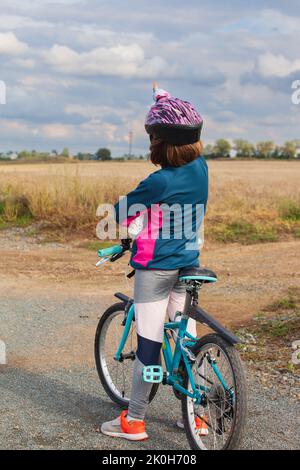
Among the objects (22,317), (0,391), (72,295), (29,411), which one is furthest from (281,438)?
(72,295)

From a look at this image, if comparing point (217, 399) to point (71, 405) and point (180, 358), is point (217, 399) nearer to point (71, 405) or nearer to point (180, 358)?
point (180, 358)

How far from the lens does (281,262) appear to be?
1200 centimetres

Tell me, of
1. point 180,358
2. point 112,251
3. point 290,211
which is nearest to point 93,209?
point 290,211

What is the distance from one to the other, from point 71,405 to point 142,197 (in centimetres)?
185

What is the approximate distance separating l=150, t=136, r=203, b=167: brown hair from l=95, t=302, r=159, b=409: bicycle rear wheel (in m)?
1.30

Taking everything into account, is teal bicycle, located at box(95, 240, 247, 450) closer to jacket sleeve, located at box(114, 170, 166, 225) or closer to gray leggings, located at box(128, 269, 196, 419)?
gray leggings, located at box(128, 269, 196, 419)

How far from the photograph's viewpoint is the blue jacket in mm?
4219

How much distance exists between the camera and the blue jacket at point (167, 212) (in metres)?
4.22

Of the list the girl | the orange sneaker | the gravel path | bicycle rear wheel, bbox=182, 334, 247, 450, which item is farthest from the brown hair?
the gravel path

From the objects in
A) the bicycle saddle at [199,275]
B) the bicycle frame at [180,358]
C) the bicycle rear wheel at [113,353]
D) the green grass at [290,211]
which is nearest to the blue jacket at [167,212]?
the bicycle saddle at [199,275]

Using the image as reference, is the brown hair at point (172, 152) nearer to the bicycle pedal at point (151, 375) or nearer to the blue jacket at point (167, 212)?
the blue jacket at point (167, 212)

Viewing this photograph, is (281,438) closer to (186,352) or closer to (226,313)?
(186,352)

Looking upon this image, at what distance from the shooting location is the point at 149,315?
4.44 m
